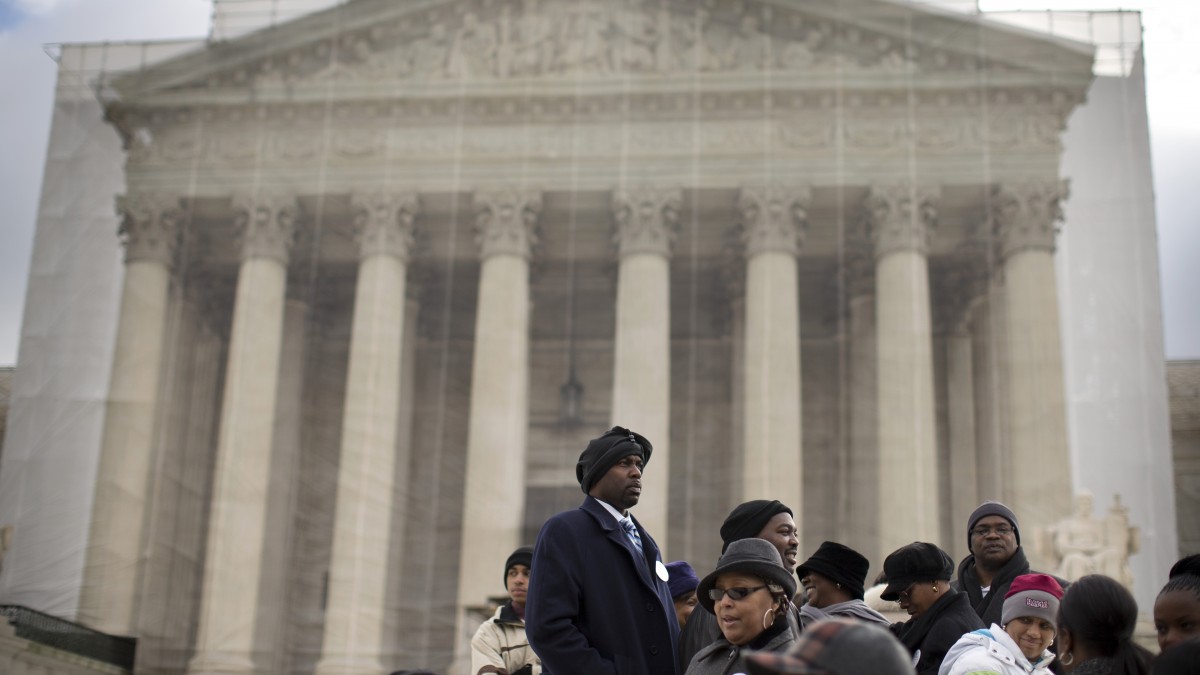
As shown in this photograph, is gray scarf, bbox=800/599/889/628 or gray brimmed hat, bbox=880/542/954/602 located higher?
gray brimmed hat, bbox=880/542/954/602

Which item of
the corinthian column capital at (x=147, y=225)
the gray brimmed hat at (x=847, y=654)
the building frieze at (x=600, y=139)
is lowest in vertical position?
the gray brimmed hat at (x=847, y=654)

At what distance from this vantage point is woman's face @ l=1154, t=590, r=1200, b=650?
6.03 metres

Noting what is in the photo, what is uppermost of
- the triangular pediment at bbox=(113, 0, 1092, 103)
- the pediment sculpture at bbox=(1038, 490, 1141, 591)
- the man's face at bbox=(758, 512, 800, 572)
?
the triangular pediment at bbox=(113, 0, 1092, 103)

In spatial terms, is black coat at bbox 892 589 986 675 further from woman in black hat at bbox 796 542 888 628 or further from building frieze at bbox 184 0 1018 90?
building frieze at bbox 184 0 1018 90

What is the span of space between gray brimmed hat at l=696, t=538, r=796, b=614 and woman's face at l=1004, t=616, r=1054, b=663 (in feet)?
5.43

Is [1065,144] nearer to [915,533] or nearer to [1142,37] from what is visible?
[1142,37]

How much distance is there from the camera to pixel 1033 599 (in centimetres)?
767

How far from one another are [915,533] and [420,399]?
473 inches

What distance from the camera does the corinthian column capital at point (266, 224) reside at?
31.4 meters

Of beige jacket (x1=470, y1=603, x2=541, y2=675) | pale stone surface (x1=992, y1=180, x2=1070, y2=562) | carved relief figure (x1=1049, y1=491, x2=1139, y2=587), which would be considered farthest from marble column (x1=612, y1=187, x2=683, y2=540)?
beige jacket (x1=470, y1=603, x2=541, y2=675)

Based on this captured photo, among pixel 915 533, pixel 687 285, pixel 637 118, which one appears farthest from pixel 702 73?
pixel 915 533

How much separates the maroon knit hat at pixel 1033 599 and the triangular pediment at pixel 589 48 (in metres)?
24.9

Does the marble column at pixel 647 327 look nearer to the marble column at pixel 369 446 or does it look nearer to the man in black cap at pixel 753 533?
the marble column at pixel 369 446

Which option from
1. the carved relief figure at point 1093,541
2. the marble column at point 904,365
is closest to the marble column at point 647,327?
the marble column at point 904,365
